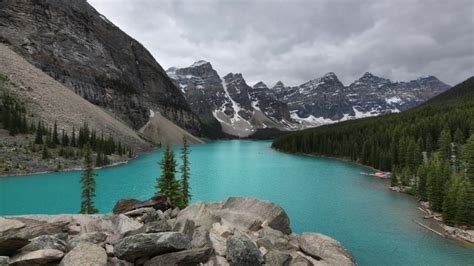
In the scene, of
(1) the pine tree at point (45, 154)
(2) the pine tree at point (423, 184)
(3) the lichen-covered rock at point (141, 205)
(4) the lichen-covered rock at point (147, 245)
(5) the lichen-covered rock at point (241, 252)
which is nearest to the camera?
(4) the lichen-covered rock at point (147, 245)

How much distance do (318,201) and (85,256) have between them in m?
40.5

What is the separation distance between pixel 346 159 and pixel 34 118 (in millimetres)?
107867

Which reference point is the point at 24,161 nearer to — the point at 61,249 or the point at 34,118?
the point at 34,118

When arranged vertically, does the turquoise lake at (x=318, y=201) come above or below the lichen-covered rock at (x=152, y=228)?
below

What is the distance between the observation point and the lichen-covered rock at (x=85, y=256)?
32.1 feet

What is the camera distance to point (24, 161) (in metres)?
65.8

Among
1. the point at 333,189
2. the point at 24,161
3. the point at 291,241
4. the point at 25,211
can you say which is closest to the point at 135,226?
the point at 291,241

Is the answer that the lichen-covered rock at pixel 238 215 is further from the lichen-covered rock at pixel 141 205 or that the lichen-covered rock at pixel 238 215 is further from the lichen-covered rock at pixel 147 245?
the lichen-covered rock at pixel 141 205

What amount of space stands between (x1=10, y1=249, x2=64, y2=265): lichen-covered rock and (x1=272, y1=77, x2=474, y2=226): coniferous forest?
134 feet

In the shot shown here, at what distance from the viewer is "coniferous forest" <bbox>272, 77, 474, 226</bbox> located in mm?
36281

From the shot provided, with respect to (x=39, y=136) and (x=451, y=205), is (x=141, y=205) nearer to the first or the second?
(x=451, y=205)

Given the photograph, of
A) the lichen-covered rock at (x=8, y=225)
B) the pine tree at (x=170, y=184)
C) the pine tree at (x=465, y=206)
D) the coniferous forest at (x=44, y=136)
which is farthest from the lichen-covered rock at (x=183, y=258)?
the coniferous forest at (x=44, y=136)

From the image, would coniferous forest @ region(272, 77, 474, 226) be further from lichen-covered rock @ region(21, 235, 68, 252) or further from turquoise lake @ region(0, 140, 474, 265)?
lichen-covered rock @ region(21, 235, 68, 252)

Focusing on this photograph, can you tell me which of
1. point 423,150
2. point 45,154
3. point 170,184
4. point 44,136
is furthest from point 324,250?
point 44,136
